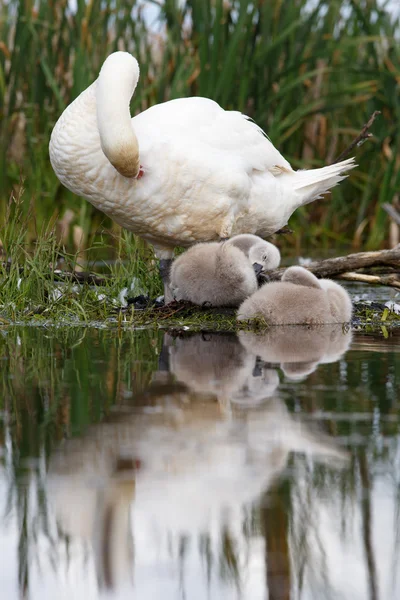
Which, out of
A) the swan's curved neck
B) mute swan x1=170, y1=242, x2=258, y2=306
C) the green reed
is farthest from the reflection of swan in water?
the green reed

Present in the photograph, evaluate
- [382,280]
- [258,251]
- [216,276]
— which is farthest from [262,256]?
[382,280]

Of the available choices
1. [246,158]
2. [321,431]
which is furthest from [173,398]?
[246,158]

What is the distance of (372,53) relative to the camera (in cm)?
966

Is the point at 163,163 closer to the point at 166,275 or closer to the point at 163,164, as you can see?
the point at 163,164

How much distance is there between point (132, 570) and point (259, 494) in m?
0.39

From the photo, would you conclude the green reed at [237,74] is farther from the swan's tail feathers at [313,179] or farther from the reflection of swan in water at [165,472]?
the reflection of swan in water at [165,472]

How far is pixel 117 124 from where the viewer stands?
4715 millimetres

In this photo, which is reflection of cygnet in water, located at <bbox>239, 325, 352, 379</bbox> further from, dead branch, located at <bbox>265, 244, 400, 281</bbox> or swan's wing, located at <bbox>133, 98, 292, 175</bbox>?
swan's wing, located at <bbox>133, 98, 292, 175</bbox>

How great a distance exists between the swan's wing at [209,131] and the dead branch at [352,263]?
0.61 meters

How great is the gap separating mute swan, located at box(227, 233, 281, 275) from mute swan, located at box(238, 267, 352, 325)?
0.34 metres

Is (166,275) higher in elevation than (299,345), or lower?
higher

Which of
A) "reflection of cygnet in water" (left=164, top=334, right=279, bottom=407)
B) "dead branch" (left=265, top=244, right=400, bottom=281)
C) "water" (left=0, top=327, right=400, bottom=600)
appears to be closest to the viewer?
"water" (left=0, top=327, right=400, bottom=600)

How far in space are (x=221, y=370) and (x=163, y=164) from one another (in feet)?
5.74

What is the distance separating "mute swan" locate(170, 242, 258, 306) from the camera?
5.05 m
